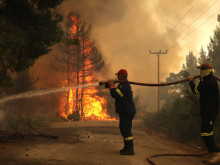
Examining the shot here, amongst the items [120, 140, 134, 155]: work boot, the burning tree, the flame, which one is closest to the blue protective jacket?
[120, 140, 134, 155]: work boot

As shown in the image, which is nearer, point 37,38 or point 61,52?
point 37,38

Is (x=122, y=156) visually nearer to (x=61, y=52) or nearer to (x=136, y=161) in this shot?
(x=136, y=161)

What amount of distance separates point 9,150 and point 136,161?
3120 millimetres

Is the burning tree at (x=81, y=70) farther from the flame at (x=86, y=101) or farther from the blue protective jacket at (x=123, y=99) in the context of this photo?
the blue protective jacket at (x=123, y=99)

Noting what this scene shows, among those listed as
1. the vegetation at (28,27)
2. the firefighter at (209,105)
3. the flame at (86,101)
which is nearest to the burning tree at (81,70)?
the flame at (86,101)

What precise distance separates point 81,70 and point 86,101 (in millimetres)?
3629

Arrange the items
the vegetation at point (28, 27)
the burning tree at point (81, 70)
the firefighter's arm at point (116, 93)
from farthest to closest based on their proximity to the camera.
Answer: the burning tree at point (81, 70)
the vegetation at point (28, 27)
the firefighter's arm at point (116, 93)

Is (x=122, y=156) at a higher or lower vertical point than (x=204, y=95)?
lower

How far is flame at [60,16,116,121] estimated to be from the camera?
2880 cm

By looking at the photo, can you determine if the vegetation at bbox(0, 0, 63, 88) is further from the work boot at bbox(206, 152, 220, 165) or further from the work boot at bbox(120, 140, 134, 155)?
the work boot at bbox(206, 152, 220, 165)

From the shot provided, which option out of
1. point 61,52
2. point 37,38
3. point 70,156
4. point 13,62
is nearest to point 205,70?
point 70,156

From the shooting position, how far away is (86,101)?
98.3ft

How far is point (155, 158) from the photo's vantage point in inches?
232

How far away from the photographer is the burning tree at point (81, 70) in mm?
29188
